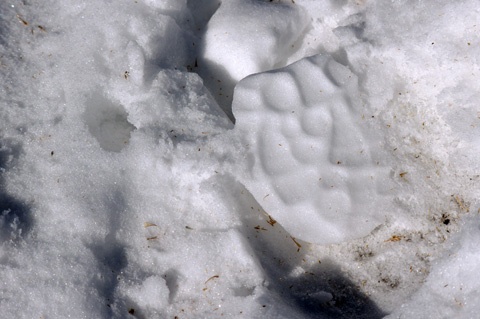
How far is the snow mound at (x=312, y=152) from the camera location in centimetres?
199

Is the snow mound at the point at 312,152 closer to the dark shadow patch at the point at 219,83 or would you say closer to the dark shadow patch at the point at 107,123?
the dark shadow patch at the point at 219,83

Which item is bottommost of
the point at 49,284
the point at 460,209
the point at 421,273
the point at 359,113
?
the point at 49,284

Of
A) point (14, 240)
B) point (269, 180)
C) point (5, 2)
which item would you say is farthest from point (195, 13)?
point (14, 240)

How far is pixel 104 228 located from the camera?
1903 millimetres

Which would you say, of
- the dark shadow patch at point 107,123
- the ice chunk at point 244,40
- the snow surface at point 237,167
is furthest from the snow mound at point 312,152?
the dark shadow patch at point 107,123

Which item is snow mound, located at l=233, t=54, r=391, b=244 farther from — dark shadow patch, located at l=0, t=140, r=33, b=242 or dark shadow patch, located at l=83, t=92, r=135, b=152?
dark shadow patch, located at l=0, t=140, r=33, b=242

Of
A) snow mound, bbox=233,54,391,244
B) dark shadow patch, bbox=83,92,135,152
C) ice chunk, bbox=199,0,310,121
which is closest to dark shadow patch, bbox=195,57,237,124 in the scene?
ice chunk, bbox=199,0,310,121

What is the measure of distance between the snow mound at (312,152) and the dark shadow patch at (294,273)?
3.8 inches

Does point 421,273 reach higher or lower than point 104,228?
Result: higher

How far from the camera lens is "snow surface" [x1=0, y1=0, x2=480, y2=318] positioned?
1831 millimetres

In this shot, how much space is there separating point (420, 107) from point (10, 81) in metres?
2.08

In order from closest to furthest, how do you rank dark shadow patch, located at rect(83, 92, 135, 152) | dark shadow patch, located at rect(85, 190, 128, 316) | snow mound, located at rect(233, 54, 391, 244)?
dark shadow patch, located at rect(85, 190, 128, 316), snow mound, located at rect(233, 54, 391, 244), dark shadow patch, located at rect(83, 92, 135, 152)

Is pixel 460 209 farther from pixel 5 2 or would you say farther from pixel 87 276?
pixel 5 2

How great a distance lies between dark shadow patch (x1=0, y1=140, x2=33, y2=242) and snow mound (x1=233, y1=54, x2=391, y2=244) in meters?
0.99
